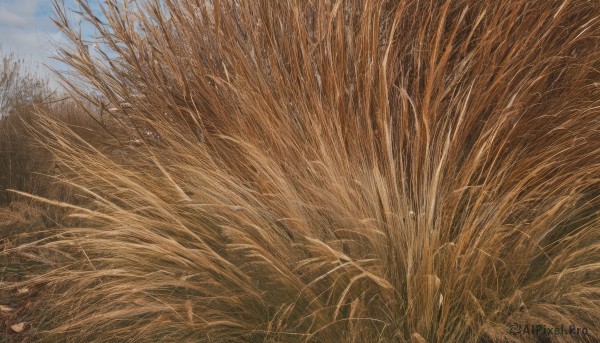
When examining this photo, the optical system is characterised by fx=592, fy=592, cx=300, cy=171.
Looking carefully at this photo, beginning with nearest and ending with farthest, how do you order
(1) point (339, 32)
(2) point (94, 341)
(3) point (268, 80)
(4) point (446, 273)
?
(4) point (446, 273) → (2) point (94, 341) → (1) point (339, 32) → (3) point (268, 80)

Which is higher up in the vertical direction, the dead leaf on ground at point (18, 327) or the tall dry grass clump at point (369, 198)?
the tall dry grass clump at point (369, 198)

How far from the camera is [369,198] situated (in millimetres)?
2215

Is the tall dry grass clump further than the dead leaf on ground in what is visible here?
No

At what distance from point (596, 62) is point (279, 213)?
5.58ft

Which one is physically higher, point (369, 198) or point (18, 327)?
point (369, 198)

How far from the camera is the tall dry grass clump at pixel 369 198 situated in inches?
80.8

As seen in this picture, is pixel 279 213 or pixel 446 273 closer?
pixel 446 273

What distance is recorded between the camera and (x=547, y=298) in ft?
6.88

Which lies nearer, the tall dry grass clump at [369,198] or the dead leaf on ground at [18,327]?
the tall dry grass clump at [369,198]

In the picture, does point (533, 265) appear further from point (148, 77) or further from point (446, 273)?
point (148, 77)

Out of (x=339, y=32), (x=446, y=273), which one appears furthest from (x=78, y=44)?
(x=446, y=273)

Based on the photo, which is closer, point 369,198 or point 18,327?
point 369,198

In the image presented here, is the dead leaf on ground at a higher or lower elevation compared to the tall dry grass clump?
lower

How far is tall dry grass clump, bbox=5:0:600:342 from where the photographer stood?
2.05 meters
